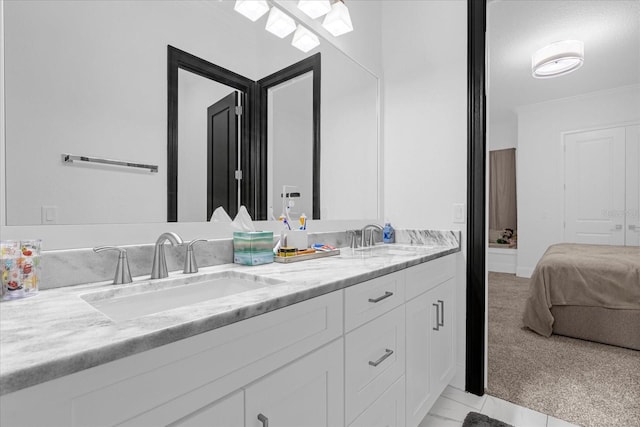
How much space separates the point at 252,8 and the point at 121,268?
1.20 meters

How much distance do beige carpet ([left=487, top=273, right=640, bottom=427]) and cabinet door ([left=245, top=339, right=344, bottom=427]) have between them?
4.57 ft

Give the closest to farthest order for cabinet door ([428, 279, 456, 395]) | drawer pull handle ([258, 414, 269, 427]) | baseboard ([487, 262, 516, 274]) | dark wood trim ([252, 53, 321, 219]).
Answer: drawer pull handle ([258, 414, 269, 427]), dark wood trim ([252, 53, 321, 219]), cabinet door ([428, 279, 456, 395]), baseboard ([487, 262, 516, 274])

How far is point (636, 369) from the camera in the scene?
2.14 meters

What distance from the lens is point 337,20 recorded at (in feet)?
5.97

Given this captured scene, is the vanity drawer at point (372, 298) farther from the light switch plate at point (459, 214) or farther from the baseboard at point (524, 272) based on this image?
the baseboard at point (524, 272)

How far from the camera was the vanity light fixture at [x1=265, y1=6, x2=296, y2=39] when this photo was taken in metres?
1.55

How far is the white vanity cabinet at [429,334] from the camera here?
142 cm

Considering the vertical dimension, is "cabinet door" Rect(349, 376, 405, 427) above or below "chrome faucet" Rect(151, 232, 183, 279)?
below

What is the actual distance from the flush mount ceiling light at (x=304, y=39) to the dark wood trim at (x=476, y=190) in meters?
0.89

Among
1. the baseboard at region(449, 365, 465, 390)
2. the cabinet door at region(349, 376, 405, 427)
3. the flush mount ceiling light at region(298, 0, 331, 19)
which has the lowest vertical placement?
the baseboard at region(449, 365, 465, 390)

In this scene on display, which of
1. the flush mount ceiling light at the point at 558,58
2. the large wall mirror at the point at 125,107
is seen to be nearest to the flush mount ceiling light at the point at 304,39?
the large wall mirror at the point at 125,107

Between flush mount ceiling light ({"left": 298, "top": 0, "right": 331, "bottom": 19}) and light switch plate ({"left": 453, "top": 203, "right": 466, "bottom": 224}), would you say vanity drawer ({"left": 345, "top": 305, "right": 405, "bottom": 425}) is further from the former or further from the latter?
flush mount ceiling light ({"left": 298, "top": 0, "right": 331, "bottom": 19})

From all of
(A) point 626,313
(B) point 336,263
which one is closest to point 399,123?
(B) point 336,263

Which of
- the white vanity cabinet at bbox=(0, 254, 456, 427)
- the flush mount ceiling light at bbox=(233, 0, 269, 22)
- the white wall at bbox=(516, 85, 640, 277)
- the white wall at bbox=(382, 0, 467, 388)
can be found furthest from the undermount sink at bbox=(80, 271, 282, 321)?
the white wall at bbox=(516, 85, 640, 277)
